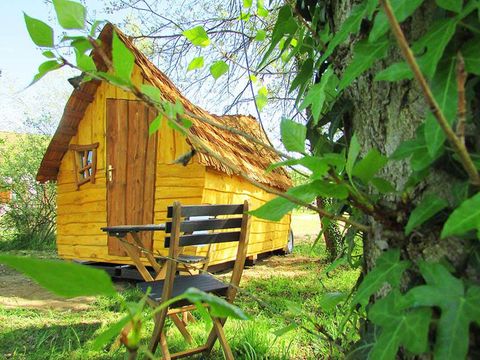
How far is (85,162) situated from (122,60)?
7518 millimetres

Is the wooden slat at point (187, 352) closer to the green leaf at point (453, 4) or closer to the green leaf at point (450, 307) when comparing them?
the green leaf at point (450, 307)

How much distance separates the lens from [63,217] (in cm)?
780

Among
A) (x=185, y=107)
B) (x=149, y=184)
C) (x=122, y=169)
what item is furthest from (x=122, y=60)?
(x=122, y=169)

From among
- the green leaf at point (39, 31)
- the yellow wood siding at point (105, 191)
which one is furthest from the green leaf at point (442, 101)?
the yellow wood siding at point (105, 191)

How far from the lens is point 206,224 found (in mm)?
3158

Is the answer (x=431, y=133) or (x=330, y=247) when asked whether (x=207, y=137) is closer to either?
(x=330, y=247)

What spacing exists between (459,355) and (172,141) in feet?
20.6

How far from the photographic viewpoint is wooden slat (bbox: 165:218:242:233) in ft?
9.60

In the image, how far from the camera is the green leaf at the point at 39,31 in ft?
1.57

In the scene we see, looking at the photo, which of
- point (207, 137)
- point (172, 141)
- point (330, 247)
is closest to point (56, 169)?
point (172, 141)

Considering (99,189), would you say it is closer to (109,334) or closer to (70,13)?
(70,13)

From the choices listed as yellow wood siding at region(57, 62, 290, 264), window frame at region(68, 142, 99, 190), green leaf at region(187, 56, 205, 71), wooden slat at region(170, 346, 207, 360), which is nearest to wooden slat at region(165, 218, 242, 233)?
wooden slat at region(170, 346, 207, 360)

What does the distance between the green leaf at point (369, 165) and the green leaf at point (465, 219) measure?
135mm

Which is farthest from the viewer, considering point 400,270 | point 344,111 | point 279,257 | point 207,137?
point 279,257
